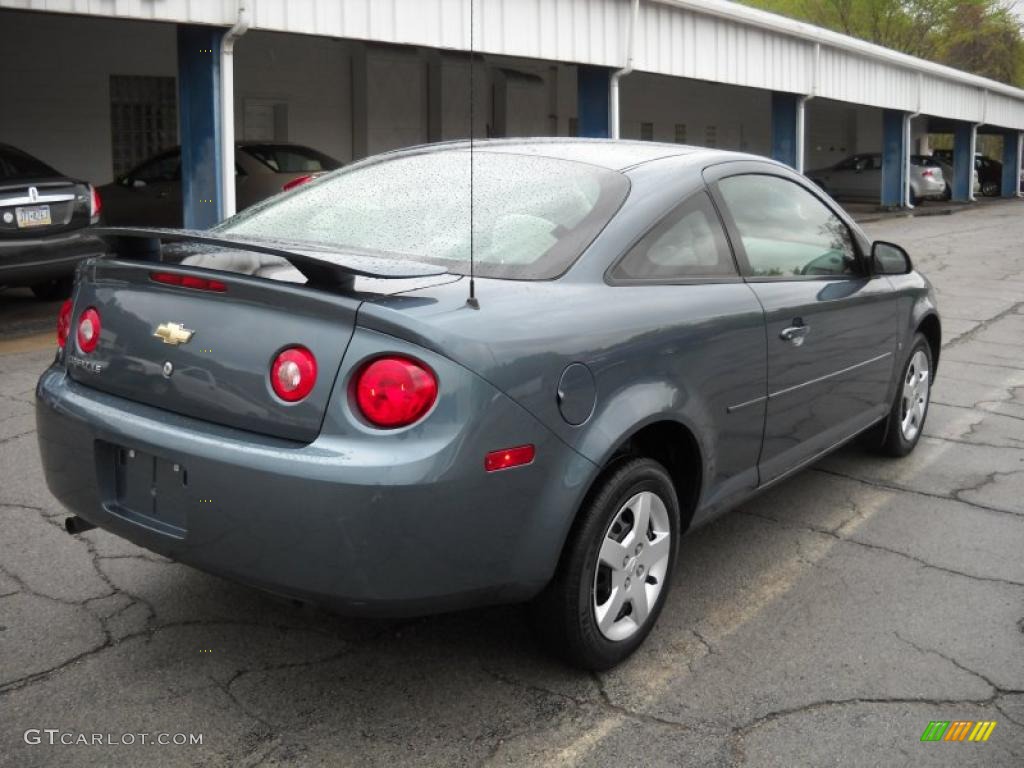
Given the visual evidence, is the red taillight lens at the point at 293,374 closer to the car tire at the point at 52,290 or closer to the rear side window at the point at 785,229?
the rear side window at the point at 785,229

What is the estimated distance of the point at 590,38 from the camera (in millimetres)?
14289

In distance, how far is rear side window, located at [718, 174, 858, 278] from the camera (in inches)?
155

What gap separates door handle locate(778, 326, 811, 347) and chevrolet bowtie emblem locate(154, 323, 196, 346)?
6.67 feet

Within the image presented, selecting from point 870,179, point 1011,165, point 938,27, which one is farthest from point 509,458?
point 938,27

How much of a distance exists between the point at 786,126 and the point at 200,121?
44.6ft

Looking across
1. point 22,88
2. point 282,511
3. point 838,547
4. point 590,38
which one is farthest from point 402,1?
point 282,511

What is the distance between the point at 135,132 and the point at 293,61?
3197mm

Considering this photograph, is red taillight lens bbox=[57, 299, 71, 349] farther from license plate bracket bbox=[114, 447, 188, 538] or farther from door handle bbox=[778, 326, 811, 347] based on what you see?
door handle bbox=[778, 326, 811, 347]

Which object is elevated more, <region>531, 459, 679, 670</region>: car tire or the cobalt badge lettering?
the cobalt badge lettering

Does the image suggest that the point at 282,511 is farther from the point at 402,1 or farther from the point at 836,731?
the point at 402,1

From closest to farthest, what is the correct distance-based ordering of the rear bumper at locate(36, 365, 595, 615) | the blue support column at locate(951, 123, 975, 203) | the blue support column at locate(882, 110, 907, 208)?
the rear bumper at locate(36, 365, 595, 615) → the blue support column at locate(882, 110, 907, 208) → the blue support column at locate(951, 123, 975, 203)

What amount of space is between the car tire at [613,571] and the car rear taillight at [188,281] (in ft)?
3.82

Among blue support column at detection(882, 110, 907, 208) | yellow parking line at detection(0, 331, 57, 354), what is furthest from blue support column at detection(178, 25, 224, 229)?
blue support column at detection(882, 110, 907, 208)

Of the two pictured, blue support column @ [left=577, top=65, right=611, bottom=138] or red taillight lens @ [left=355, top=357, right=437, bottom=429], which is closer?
red taillight lens @ [left=355, top=357, right=437, bottom=429]
